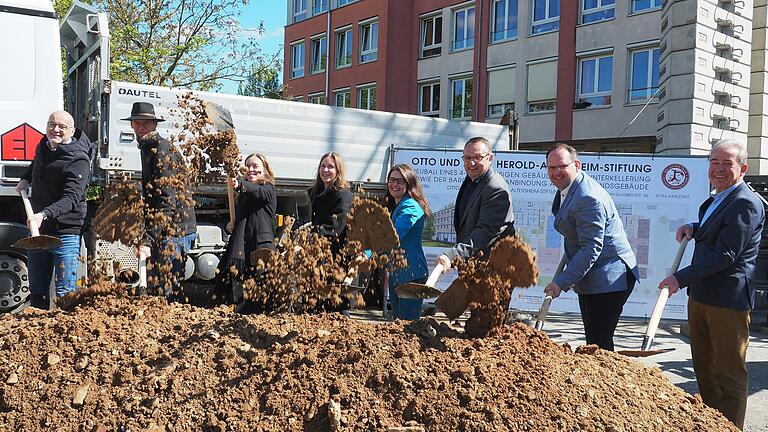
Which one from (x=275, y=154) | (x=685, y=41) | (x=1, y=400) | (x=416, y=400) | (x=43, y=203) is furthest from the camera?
(x=685, y=41)

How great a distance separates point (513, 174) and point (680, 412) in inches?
198

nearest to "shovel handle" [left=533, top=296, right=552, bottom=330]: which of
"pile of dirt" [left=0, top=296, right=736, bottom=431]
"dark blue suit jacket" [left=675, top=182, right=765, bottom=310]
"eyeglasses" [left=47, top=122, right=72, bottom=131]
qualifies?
Answer: "pile of dirt" [left=0, top=296, right=736, bottom=431]

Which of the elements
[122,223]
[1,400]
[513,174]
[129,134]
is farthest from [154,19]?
[1,400]

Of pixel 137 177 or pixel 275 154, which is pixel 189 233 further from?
pixel 275 154

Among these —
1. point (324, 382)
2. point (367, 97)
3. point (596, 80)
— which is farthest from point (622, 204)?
point (367, 97)

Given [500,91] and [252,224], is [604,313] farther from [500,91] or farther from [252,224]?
[500,91]

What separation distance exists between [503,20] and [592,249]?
72.1 ft

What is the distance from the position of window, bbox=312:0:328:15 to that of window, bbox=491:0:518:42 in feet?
35.8

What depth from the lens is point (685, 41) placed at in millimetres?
11297

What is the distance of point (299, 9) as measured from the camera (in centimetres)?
3494

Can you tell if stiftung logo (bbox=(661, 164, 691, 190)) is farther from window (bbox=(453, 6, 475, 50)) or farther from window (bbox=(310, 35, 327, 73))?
window (bbox=(310, 35, 327, 73))

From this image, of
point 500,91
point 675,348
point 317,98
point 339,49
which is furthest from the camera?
point 317,98

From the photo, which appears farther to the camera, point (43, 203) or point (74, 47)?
point (74, 47)

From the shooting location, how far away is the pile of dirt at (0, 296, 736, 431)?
2.62 m
